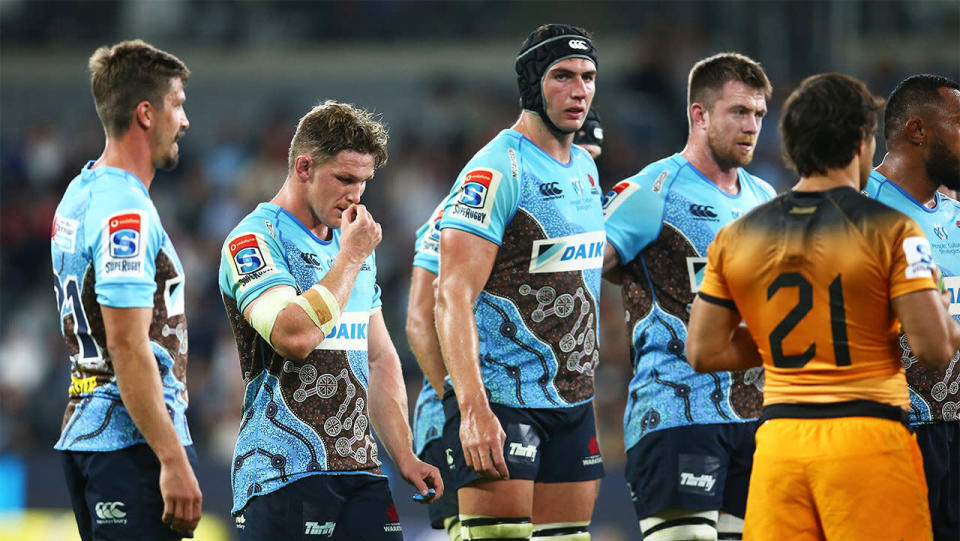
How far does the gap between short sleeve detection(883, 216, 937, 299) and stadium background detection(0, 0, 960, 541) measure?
268 inches

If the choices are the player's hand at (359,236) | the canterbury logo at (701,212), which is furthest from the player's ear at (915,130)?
the player's hand at (359,236)

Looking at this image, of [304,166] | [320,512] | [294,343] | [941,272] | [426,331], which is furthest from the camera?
[426,331]

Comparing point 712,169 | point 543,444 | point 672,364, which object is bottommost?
point 543,444

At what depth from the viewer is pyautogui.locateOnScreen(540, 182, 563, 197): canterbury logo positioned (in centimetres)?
557

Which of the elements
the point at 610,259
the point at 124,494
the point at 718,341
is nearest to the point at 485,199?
the point at 610,259

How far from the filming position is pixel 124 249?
454 cm

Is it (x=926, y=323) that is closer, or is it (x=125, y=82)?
(x=926, y=323)

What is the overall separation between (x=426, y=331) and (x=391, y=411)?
898 mm

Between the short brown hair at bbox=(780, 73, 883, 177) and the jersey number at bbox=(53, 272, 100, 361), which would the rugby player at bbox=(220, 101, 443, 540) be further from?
the short brown hair at bbox=(780, 73, 883, 177)

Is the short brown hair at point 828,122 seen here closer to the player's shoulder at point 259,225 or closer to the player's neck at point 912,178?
the player's neck at point 912,178

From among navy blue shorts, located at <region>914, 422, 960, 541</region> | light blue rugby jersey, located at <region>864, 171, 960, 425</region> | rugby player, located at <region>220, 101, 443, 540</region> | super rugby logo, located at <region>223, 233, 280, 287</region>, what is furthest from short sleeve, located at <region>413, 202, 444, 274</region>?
navy blue shorts, located at <region>914, 422, 960, 541</region>

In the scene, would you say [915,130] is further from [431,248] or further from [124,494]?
[124,494]

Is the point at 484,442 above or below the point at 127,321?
below

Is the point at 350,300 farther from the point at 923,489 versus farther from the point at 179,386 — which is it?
the point at 923,489
